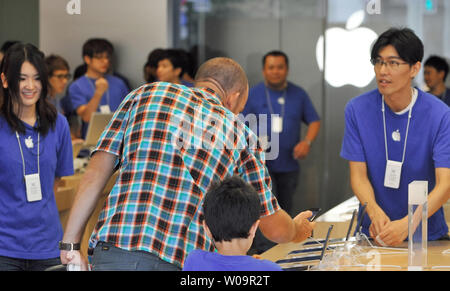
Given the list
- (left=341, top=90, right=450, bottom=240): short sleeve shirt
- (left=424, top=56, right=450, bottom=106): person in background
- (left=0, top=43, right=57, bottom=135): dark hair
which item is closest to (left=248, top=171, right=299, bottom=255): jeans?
(left=424, top=56, right=450, bottom=106): person in background

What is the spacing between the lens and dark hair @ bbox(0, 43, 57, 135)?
3133mm

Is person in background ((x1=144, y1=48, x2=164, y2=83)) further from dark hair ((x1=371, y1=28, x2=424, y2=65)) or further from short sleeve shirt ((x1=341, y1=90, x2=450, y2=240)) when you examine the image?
dark hair ((x1=371, y1=28, x2=424, y2=65))

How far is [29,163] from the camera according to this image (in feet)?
10.1

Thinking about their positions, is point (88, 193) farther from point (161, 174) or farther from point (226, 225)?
point (226, 225)

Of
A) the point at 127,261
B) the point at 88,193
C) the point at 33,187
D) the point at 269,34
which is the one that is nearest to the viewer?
the point at 127,261

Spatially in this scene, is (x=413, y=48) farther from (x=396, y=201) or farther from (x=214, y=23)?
(x=214, y=23)

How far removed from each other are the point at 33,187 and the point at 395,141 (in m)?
1.54

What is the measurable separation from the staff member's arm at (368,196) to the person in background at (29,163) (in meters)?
1.30

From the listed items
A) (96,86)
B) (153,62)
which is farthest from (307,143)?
(96,86)

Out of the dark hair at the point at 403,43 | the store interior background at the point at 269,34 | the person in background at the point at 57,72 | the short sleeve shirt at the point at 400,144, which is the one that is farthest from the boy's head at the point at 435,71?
the dark hair at the point at 403,43

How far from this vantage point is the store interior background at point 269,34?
21.9 ft

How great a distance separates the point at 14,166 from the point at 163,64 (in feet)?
10.5

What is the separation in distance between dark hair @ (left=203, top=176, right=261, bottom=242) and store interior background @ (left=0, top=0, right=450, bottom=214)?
4.82 metres

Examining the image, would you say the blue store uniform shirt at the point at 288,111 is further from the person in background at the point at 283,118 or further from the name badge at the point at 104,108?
the name badge at the point at 104,108
